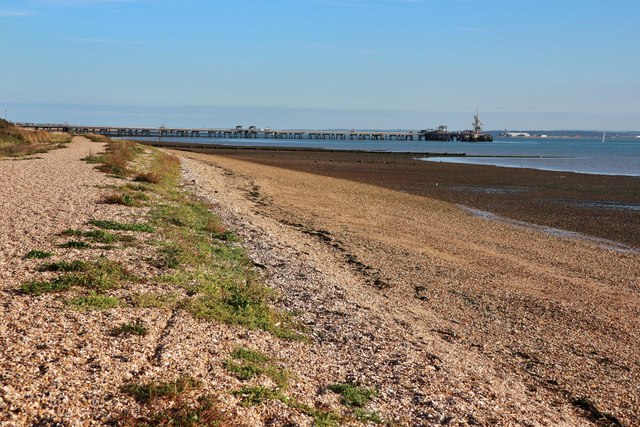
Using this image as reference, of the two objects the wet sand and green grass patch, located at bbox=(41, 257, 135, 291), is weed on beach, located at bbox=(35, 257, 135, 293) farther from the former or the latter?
the wet sand

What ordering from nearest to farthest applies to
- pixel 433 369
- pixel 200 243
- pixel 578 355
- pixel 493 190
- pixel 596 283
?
1. pixel 433 369
2. pixel 578 355
3. pixel 200 243
4. pixel 596 283
5. pixel 493 190

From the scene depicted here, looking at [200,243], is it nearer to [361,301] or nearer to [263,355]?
[361,301]

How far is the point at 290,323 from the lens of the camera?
28.5 feet

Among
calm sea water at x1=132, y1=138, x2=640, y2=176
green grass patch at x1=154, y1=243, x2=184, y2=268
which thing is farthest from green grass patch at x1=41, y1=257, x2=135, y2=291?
calm sea water at x1=132, y1=138, x2=640, y2=176

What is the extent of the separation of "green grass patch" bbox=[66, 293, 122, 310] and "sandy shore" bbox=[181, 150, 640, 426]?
2504 millimetres

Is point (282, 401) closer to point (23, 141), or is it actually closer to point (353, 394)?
point (353, 394)

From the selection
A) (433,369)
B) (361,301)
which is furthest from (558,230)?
(433,369)

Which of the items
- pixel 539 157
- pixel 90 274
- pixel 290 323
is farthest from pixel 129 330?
pixel 539 157

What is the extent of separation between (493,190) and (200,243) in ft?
81.4

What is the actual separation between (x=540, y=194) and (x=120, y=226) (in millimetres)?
24512

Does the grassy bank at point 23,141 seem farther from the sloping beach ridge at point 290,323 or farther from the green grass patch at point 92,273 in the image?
the green grass patch at point 92,273

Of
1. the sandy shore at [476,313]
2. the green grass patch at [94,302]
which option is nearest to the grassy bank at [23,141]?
the sandy shore at [476,313]

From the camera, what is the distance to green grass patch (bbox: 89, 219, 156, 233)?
12.7 metres

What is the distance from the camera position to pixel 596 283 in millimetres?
13648
